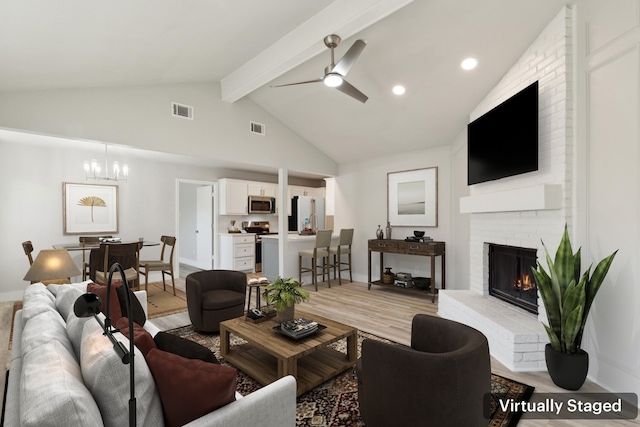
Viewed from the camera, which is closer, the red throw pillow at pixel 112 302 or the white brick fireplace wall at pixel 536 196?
the red throw pillow at pixel 112 302

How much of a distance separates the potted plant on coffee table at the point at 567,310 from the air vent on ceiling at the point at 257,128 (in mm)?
4124

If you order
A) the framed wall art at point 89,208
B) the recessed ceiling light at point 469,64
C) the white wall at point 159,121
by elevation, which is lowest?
the framed wall art at point 89,208

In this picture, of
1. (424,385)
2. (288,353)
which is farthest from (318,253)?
(424,385)

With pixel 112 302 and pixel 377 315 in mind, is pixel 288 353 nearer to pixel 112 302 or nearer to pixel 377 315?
pixel 112 302

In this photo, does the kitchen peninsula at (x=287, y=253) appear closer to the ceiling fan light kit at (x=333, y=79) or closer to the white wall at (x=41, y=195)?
the white wall at (x=41, y=195)

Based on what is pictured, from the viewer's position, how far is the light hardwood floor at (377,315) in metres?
2.31

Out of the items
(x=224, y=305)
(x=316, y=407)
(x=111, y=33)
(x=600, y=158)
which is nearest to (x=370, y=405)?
(x=316, y=407)

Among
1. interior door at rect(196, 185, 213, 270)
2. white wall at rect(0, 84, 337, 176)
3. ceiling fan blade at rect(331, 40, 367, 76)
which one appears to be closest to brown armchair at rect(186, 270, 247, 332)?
white wall at rect(0, 84, 337, 176)

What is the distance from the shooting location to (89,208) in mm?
5469

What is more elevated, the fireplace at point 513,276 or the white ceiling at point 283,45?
the white ceiling at point 283,45

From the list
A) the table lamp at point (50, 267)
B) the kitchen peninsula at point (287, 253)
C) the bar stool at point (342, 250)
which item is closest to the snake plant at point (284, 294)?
the table lamp at point (50, 267)

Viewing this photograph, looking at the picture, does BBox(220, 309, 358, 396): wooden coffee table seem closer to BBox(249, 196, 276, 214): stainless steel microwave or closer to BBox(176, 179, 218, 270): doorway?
BBox(176, 179, 218, 270): doorway

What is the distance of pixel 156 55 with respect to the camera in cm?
308

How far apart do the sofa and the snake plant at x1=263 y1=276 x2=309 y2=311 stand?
1.13 m
